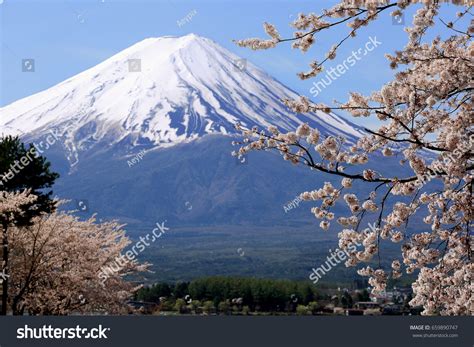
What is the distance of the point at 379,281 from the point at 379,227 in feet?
2.44

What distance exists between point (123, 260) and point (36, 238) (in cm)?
442

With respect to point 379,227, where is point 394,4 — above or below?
above

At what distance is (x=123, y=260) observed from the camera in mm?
27391

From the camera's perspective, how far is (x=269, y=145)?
7.92 meters

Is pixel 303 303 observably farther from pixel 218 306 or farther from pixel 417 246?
pixel 417 246

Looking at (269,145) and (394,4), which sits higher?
(394,4)

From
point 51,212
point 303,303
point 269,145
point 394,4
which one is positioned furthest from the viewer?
point 303,303

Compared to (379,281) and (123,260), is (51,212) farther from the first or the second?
(379,281)

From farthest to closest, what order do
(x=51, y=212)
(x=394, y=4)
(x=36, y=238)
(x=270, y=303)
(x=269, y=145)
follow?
(x=270, y=303) < (x=51, y=212) < (x=36, y=238) < (x=269, y=145) < (x=394, y=4)

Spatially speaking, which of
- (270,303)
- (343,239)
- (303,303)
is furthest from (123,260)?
(303,303)

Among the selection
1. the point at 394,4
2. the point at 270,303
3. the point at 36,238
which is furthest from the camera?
the point at 270,303

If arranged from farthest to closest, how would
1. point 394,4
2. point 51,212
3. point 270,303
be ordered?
1. point 270,303
2. point 51,212
3. point 394,4

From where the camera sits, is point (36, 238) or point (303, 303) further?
point (303, 303)

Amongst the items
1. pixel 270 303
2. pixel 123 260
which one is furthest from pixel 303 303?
pixel 123 260
